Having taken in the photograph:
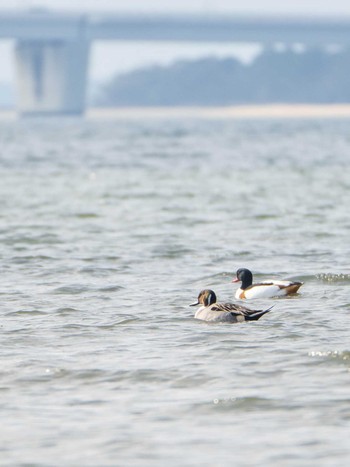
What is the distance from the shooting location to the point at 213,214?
121ft

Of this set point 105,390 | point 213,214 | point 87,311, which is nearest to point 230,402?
point 105,390

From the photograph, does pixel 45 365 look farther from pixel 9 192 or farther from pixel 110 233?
pixel 9 192

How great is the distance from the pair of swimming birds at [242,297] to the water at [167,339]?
147 mm

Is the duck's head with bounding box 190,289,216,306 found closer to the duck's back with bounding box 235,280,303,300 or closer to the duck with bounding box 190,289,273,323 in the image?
the duck with bounding box 190,289,273,323

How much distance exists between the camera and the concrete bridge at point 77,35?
7510 inches

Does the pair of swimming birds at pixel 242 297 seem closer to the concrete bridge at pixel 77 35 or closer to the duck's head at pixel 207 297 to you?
the duck's head at pixel 207 297

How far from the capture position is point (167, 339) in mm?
17078

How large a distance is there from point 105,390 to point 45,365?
1.44 metres

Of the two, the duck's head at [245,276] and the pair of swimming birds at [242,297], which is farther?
the duck's head at [245,276]

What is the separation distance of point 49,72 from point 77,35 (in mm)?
6738

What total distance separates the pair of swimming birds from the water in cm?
15

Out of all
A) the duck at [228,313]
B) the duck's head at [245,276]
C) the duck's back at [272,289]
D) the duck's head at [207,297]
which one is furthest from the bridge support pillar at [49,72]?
the duck at [228,313]

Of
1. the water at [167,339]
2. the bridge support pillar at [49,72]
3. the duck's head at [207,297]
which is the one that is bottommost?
the water at [167,339]

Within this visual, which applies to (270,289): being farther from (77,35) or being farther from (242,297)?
(77,35)
